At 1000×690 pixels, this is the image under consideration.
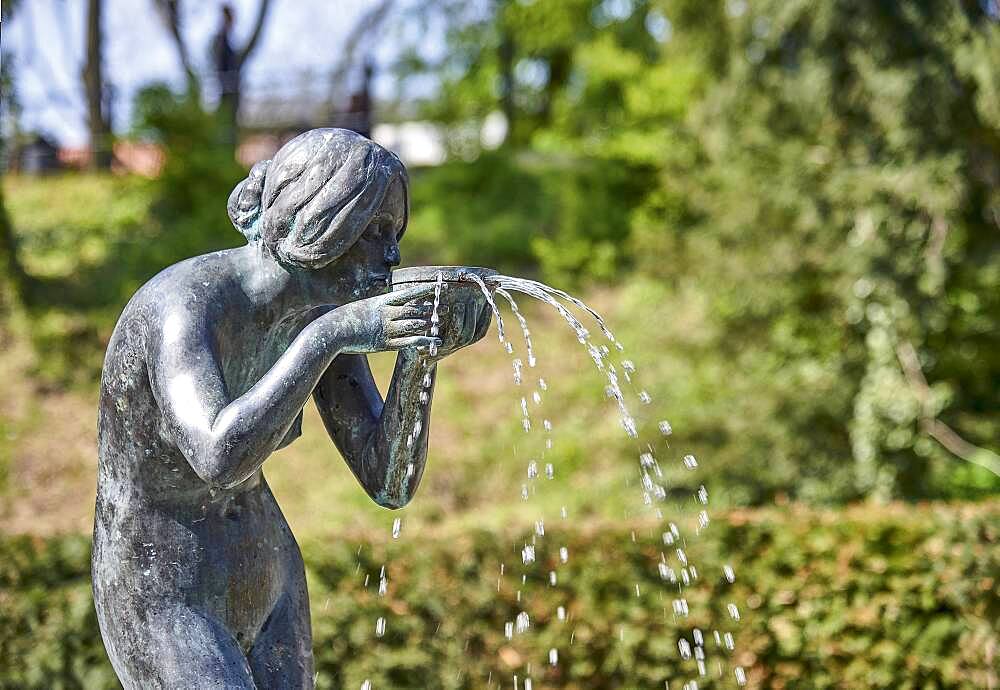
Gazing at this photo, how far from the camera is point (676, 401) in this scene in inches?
402

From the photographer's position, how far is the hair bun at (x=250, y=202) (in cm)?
230

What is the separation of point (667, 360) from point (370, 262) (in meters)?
8.37

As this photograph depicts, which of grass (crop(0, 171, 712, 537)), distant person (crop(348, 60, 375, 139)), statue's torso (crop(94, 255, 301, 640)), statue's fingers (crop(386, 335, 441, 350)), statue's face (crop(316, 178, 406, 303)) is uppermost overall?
statue's face (crop(316, 178, 406, 303))

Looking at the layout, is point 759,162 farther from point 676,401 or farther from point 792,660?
point 792,660

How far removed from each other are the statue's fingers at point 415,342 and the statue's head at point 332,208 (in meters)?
0.21

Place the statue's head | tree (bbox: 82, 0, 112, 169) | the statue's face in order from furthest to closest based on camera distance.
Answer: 1. tree (bbox: 82, 0, 112, 169)
2. the statue's face
3. the statue's head

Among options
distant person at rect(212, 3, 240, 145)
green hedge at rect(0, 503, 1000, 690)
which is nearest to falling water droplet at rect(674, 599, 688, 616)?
green hedge at rect(0, 503, 1000, 690)

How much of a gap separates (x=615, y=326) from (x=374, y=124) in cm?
786

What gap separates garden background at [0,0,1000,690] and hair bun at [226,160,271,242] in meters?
3.42

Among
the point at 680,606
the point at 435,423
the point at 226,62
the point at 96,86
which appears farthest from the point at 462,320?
the point at 226,62

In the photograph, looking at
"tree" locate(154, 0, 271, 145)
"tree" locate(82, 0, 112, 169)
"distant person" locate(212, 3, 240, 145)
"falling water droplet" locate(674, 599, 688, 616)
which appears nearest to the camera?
"falling water droplet" locate(674, 599, 688, 616)

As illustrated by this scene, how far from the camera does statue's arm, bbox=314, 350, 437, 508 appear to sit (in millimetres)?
2402

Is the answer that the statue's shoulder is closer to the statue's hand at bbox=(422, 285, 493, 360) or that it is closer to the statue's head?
the statue's head

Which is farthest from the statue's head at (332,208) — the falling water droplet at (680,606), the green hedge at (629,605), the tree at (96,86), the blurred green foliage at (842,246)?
the tree at (96,86)
